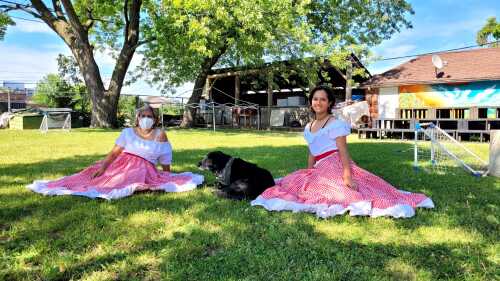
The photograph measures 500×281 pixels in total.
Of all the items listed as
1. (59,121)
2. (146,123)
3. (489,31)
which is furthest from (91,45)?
(489,31)

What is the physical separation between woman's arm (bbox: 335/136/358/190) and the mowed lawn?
460 mm

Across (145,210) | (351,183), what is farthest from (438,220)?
(145,210)

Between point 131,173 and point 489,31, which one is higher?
point 489,31

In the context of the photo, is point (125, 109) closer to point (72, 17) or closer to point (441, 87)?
point (72, 17)

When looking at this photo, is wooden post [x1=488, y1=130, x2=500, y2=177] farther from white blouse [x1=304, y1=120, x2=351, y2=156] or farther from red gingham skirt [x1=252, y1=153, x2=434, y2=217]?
white blouse [x1=304, y1=120, x2=351, y2=156]

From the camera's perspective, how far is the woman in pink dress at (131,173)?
441cm

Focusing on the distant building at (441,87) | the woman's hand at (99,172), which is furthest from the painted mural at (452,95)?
the woman's hand at (99,172)

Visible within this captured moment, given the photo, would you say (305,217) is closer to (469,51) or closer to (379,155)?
(379,155)

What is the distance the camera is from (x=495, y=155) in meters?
6.11

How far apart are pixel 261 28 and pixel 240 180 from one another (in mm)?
11838

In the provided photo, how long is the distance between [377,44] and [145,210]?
2150 cm

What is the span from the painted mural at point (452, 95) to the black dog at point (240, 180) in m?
16.4

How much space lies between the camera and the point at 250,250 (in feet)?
8.73

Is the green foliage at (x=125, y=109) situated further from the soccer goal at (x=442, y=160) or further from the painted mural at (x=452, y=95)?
the soccer goal at (x=442, y=160)
